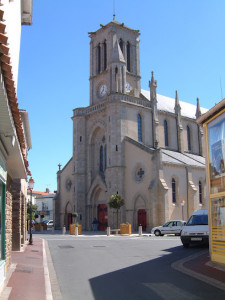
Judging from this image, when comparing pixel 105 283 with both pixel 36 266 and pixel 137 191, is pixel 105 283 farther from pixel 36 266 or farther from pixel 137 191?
pixel 137 191

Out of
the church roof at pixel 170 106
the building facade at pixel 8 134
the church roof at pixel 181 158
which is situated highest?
the church roof at pixel 170 106

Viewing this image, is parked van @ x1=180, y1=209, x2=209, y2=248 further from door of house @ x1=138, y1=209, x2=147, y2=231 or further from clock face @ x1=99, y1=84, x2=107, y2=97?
clock face @ x1=99, y1=84, x2=107, y2=97

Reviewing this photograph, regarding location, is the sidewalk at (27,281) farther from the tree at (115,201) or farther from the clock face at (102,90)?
the clock face at (102,90)

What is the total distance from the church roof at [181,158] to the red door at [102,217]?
9150mm

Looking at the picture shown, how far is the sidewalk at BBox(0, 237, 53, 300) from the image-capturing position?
26.1ft

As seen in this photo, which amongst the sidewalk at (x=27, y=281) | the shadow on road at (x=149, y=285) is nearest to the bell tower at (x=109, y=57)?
the sidewalk at (x=27, y=281)

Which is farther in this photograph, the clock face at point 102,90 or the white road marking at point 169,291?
the clock face at point 102,90

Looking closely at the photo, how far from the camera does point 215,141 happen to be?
39.3 ft

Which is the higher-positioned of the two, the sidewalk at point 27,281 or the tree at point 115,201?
the tree at point 115,201

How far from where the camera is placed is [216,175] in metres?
11.9

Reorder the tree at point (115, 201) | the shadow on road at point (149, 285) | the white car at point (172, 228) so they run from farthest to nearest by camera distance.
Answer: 1. the tree at point (115, 201)
2. the white car at point (172, 228)
3. the shadow on road at point (149, 285)

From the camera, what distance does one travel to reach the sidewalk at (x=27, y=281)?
313 inches

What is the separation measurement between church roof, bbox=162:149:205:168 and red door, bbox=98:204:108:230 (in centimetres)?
915

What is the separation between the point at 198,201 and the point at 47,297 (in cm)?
3438
